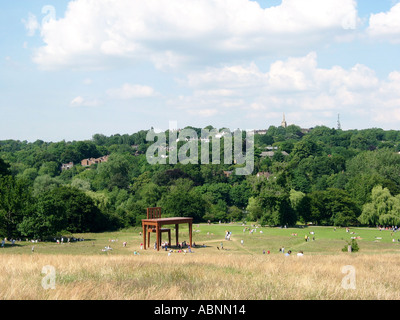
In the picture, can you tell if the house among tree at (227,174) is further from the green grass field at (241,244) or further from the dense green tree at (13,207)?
the dense green tree at (13,207)

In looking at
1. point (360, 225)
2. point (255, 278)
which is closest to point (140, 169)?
point (360, 225)

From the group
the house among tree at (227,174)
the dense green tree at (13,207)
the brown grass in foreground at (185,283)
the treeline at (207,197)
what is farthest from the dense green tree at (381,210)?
the brown grass in foreground at (185,283)

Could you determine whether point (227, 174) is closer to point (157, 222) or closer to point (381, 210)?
point (381, 210)

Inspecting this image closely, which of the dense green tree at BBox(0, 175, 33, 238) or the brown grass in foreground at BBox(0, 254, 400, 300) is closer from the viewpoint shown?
the brown grass in foreground at BBox(0, 254, 400, 300)

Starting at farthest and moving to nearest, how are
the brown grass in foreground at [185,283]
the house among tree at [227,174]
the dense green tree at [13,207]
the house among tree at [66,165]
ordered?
the house among tree at [66,165] < the house among tree at [227,174] < the dense green tree at [13,207] < the brown grass in foreground at [185,283]

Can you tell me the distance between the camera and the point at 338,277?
1248cm

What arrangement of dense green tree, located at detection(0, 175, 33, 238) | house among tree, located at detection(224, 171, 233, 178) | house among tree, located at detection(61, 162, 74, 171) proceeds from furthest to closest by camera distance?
house among tree, located at detection(61, 162, 74, 171)
house among tree, located at detection(224, 171, 233, 178)
dense green tree, located at detection(0, 175, 33, 238)

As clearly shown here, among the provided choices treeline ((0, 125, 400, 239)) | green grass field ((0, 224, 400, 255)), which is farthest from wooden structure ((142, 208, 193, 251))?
treeline ((0, 125, 400, 239))

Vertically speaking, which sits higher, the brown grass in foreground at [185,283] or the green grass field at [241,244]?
the brown grass in foreground at [185,283]

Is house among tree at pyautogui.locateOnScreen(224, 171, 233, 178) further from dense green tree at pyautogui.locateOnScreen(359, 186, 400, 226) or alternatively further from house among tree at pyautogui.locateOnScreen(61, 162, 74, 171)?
house among tree at pyautogui.locateOnScreen(61, 162, 74, 171)

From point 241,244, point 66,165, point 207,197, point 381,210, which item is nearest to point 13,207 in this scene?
point 241,244

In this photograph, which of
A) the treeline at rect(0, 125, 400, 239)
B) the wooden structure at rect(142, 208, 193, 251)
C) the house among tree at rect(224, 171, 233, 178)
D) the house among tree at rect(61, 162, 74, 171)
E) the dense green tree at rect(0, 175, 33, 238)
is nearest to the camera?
the wooden structure at rect(142, 208, 193, 251)

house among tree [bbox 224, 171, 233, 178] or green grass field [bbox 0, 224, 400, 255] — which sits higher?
house among tree [bbox 224, 171, 233, 178]
